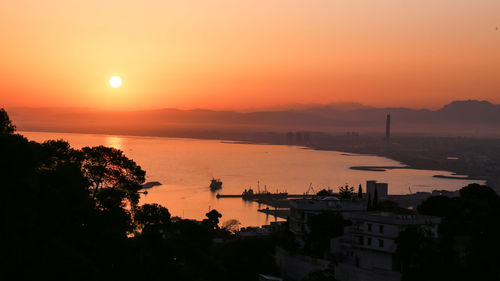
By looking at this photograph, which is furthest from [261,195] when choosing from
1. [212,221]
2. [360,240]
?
[360,240]

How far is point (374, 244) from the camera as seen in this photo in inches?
600

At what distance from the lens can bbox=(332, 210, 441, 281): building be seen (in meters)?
14.5

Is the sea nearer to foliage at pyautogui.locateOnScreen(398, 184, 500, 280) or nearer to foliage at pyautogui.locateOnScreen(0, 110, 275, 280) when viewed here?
foliage at pyautogui.locateOnScreen(398, 184, 500, 280)

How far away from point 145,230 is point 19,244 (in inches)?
205

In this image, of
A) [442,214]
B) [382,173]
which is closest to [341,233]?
[442,214]

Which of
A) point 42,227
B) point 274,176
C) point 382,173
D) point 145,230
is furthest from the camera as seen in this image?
point 382,173

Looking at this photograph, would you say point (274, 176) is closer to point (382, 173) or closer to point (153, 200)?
point (382, 173)

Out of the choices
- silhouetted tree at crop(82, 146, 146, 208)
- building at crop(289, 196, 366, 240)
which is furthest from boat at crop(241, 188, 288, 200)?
silhouetted tree at crop(82, 146, 146, 208)

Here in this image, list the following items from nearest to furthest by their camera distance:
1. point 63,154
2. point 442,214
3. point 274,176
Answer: point 63,154, point 442,214, point 274,176

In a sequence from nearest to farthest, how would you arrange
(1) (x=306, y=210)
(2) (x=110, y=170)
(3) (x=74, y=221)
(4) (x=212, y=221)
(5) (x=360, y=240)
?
(3) (x=74, y=221), (2) (x=110, y=170), (5) (x=360, y=240), (1) (x=306, y=210), (4) (x=212, y=221)

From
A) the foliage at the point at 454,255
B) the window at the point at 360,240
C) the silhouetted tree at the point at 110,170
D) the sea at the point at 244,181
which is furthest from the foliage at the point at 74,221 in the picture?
the sea at the point at 244,181

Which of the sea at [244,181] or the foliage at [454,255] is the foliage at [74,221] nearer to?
the foliage at [454,255]

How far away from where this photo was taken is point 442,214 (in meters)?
18.2

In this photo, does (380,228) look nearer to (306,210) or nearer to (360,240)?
(360,240)
